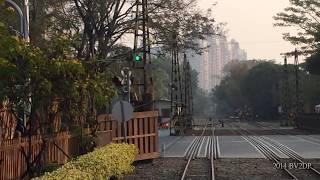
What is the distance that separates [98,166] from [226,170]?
806cm

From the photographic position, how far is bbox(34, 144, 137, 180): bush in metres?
11.1

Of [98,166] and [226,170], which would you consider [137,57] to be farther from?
[98,166]

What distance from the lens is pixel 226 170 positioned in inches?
808

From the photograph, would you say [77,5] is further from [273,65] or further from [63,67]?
[273,65]

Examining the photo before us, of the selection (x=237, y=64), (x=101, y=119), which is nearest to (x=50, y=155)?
(x=101, y=119)

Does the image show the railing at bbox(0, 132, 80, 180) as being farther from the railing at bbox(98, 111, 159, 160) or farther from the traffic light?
the traffic light

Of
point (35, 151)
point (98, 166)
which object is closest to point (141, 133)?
point (35, 151)

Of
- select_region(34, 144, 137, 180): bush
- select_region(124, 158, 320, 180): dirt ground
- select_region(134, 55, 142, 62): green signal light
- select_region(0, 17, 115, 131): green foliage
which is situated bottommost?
select_region(124, 158, 320, 180): dirt ground

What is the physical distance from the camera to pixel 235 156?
Result: 27.1 m

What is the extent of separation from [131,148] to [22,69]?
8.32 metres

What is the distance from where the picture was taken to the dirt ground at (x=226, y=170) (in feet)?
61.0

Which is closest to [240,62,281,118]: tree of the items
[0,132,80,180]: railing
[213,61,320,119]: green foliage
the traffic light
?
[213,61,320,119]: green foliage

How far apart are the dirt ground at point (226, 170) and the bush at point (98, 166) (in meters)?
1.63

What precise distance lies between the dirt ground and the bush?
163 cm
